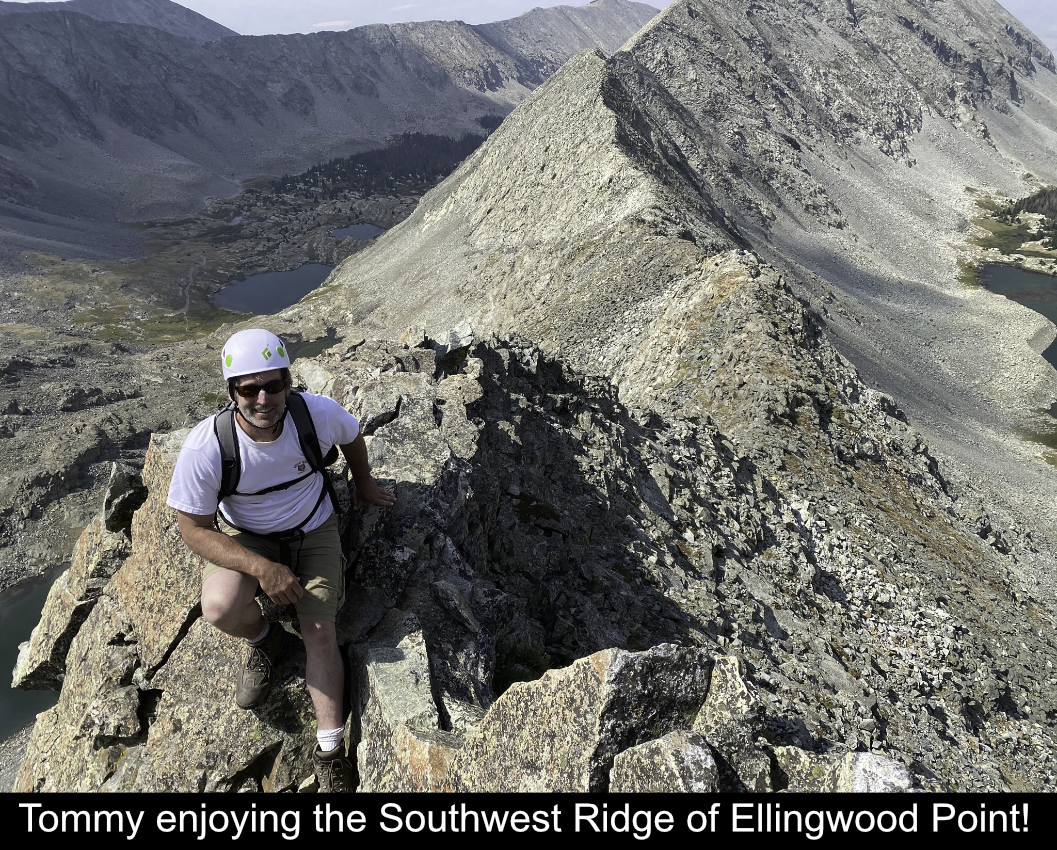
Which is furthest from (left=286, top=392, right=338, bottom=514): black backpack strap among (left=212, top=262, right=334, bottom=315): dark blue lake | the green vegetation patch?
the green vegetation patch

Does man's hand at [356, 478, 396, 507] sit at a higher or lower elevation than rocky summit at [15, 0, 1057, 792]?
higher

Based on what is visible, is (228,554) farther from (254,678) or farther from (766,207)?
(766,207)

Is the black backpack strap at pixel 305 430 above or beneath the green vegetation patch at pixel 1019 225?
beneath

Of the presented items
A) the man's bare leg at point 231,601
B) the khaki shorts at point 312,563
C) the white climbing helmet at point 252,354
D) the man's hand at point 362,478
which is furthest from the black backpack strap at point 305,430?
the man's bare leg at point 231,601

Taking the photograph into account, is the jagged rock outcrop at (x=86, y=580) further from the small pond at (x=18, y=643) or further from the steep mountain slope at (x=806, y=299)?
the small pond at (x=18, y=643)

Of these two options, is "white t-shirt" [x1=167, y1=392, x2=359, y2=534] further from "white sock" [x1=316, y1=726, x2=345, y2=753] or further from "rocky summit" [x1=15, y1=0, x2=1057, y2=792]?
"white sock" [x1=316, y1=726, x2=345, y2=753]

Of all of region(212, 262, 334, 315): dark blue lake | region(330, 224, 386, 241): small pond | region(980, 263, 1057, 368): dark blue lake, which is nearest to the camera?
region(980, 263, 1057, 368): dark blue lake
